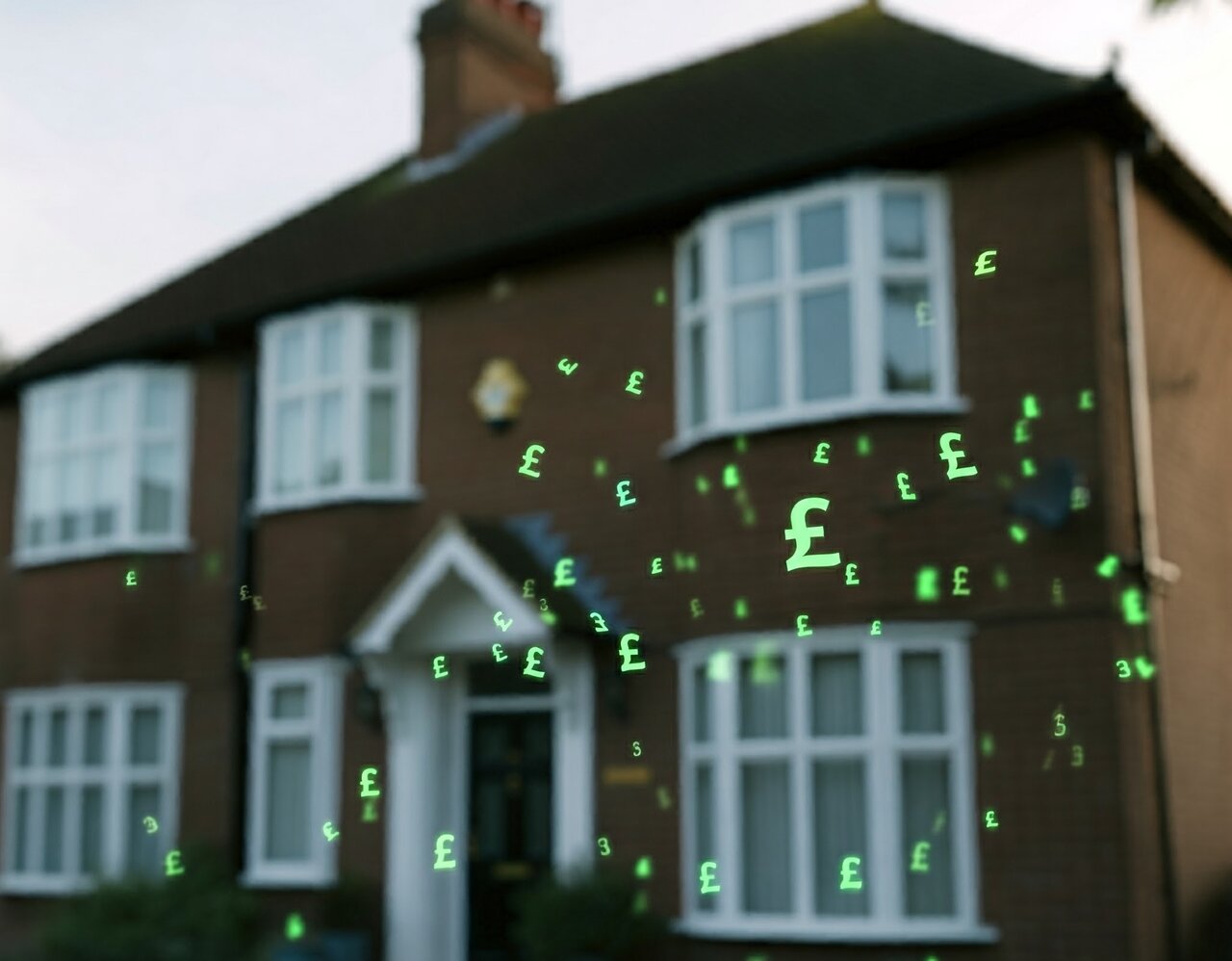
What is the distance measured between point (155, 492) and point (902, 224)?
7.32 metres

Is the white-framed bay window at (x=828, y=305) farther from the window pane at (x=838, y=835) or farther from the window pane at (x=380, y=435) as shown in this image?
the window pane at (x=380, y=435)

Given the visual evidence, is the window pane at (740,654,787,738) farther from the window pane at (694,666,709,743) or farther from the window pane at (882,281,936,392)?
the window pane at (882,281,936,392)

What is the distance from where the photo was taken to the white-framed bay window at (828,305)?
10.3 m

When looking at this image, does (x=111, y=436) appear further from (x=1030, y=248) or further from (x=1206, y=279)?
(x=1206, y=279)

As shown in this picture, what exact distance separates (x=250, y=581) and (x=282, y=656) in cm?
88

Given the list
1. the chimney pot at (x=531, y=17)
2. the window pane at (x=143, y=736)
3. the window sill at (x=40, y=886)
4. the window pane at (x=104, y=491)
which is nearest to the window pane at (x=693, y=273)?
the window pane at (x=104, y=491)

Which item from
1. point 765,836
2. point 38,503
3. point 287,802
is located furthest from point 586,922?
point 38,503

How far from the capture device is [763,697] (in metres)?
10.5

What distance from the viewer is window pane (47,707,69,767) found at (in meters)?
14.5

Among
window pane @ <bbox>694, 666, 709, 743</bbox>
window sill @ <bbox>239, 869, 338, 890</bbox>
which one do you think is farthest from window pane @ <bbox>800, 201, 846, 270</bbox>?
window sill @ <bbox>239, 869, 338, 890</bbox>

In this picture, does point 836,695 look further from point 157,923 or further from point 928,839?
point 157,923

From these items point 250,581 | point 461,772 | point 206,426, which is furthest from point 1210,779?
point 206,426

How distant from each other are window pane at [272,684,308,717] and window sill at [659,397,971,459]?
4021mm

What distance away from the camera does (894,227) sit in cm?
1052
